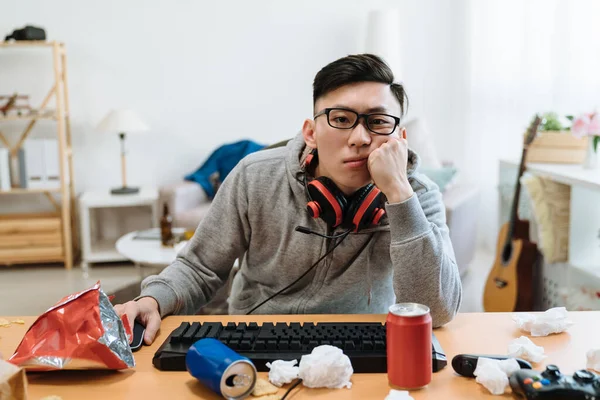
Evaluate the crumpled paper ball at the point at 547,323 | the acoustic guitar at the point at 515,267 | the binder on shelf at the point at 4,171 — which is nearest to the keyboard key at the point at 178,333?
the crumpled paper ball at the point at 547,323

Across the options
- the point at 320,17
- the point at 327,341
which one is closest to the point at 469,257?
the point at 320,17

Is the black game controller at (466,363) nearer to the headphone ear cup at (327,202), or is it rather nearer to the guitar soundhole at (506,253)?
the headphone ear cup at (327,202)

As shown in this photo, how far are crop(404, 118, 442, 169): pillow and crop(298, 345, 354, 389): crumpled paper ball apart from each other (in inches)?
112

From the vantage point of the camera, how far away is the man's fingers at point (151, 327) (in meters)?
1.20

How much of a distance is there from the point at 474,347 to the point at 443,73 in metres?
3.82

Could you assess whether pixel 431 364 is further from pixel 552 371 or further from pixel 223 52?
pixel 223 52

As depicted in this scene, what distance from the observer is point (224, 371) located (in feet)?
3.12

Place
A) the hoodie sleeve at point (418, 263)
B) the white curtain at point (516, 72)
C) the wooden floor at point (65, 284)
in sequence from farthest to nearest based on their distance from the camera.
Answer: the white curtain at point (516, 72) < the wooden floor at point (65, 284) < the hoodie sleeve at point (418, 263)

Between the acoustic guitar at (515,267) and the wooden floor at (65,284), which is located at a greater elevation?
the acoustic guitar at (515,267)

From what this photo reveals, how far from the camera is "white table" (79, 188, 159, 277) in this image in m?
4.20

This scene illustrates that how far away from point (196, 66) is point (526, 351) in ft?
12.6

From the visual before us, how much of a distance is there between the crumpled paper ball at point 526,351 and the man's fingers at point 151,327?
0.62 m

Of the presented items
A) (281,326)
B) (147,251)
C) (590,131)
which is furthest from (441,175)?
(281,326)

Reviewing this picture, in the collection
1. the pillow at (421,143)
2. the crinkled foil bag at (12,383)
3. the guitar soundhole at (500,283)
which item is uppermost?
the pillow at (421,143)
